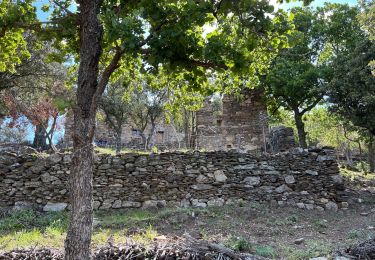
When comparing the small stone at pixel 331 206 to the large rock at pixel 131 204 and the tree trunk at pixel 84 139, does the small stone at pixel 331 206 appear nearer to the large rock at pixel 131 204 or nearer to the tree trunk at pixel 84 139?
the large rock at pixel 131 204

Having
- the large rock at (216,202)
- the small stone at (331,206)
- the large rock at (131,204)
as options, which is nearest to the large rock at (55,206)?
the large rock at (131,204)

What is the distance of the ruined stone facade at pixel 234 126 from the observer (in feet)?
46.2

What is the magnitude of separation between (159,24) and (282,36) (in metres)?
1.66

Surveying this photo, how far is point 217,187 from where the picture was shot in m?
8.38

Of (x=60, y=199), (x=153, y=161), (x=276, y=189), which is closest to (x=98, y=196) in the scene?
(x=60, y=199)

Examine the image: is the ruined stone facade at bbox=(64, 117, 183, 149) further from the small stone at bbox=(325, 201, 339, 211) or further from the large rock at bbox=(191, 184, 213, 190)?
the small stone at bbox=(325, 201, 339, 211)

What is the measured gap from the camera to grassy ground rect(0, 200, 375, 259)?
4963 millimetres

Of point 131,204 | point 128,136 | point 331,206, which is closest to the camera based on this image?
point 131,204

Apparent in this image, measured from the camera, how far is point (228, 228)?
21.2 ft

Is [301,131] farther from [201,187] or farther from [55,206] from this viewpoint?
[55,206]

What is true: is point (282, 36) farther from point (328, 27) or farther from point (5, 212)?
point (328, 27)

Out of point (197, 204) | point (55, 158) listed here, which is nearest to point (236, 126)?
point (197, 204)

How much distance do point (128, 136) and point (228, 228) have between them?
16111 mm

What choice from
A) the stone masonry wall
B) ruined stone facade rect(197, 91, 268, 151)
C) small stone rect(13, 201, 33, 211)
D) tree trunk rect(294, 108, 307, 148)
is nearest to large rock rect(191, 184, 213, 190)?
the stone masonry wall
